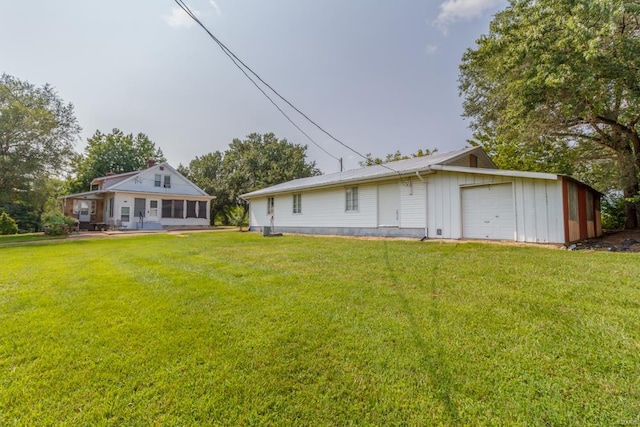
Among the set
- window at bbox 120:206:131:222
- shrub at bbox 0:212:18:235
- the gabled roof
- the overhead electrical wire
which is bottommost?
shrub at bbox 0:212:18:235

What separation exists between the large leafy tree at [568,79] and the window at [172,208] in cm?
2194

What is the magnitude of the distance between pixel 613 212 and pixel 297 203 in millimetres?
17320

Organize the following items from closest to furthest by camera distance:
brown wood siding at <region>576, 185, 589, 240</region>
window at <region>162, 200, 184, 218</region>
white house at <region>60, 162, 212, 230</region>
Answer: brown wood siding at <region>576, 185, 589, 240</region>, white house at <region>60, 162, 212, 230</region>, window at <region>162, 200, 184, 218</region>

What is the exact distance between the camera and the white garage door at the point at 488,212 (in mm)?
8609

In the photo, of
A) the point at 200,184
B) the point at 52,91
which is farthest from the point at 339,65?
the point at 200,184

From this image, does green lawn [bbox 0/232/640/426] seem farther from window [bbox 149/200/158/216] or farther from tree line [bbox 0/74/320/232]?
window [bbox 149/200/158/216]

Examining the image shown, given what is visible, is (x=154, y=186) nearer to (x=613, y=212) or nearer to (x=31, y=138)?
(x=31, y=138)

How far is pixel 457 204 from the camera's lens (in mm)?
9430

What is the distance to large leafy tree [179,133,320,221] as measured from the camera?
93.6 feet

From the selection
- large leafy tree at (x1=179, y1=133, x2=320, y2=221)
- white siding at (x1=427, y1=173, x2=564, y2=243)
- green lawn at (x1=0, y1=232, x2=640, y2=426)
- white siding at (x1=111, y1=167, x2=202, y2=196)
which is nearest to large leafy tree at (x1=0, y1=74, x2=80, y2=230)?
white siding at (x1=111, y1=167, x2=202, y2=196)

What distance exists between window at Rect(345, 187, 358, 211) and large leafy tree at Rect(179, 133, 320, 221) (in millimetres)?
16565

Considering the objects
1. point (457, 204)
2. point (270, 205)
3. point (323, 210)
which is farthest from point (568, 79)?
point (270, 205)

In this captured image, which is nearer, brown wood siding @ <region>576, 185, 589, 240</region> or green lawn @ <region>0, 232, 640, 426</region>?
green lawn @ <region>0, 232, 640, 426</region>

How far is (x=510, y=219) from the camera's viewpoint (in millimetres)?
8555
